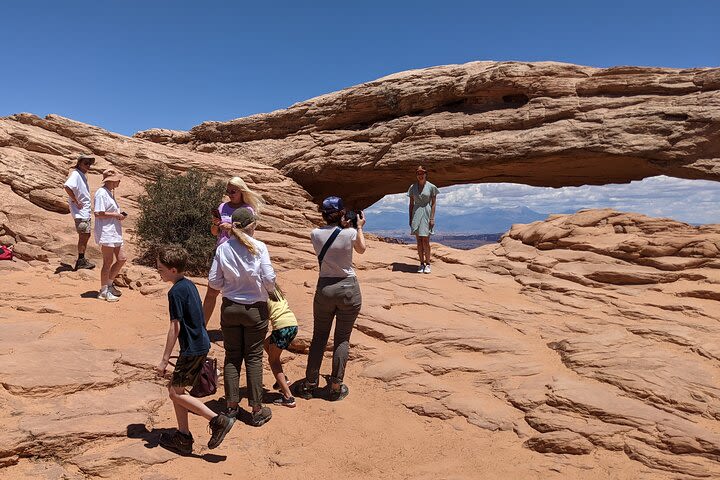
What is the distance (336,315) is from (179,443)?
2.02 meters

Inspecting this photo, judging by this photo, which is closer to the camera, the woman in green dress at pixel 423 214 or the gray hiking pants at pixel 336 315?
the gray hiking pants at pixel 336 315

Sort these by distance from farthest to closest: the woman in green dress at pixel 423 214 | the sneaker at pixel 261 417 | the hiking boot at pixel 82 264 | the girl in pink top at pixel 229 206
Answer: the woman in green dress at pixel 423 214
the hiking boot at pixel 82 264
the girl in pink top at pixel 229 206
the sneaker at pixel 261 417

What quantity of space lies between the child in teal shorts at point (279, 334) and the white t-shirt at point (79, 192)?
497 cm

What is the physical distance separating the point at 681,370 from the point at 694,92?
10.2m

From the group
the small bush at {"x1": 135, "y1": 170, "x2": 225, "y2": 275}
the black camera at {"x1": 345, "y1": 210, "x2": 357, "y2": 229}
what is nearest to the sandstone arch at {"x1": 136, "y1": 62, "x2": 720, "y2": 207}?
the small bush at {"x1": 135, "y1": 170, "x2": 225, "y2": 275}

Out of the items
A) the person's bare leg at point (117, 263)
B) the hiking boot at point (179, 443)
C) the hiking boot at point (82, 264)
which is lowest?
the hiking boot at point (179, 443)

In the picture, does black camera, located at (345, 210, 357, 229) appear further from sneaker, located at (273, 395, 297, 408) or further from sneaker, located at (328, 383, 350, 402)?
sneaker, located at (273, 395, 297, 408)

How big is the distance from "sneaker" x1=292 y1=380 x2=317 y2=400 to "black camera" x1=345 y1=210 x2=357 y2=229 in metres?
1.92


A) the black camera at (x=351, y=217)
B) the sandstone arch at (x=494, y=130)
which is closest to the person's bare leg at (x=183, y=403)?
the black camera at (x=351, y=217)

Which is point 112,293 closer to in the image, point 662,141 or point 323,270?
point 323,270

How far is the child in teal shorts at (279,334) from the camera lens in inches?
197

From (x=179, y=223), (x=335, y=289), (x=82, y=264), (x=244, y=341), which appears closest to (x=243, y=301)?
(x=244, y=341)

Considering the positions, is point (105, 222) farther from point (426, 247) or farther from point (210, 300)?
point (426, 247)

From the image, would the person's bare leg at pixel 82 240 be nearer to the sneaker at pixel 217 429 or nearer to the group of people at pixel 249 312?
the group of people at pixel 249 312
